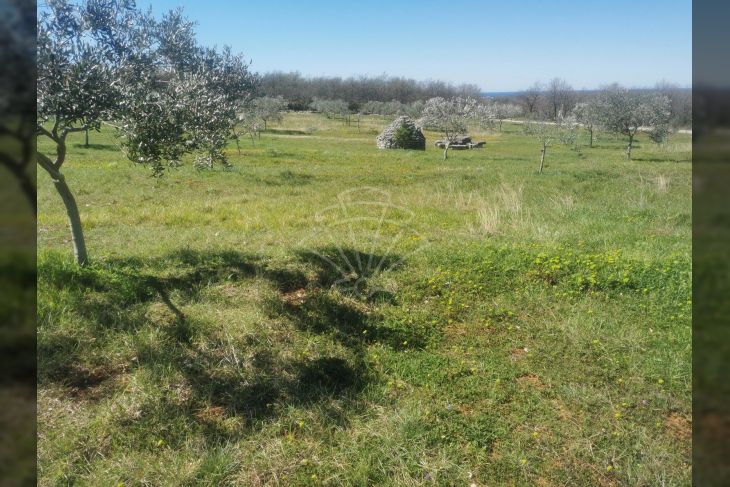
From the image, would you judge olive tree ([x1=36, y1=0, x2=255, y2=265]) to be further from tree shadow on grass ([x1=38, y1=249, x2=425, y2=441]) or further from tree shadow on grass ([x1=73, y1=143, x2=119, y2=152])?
tree shadow on grass ([x1=73, y1=143, x2=119, y2=152])

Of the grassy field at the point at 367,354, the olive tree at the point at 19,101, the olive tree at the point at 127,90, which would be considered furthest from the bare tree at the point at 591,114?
the olive tree at the point at 19,101

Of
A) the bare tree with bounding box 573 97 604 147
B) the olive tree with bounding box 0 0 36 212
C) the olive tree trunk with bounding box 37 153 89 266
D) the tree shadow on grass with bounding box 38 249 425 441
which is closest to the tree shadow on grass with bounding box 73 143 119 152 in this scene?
the olive tree trunk with bounding box 37 153 89 266

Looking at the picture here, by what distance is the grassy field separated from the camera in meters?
4.88

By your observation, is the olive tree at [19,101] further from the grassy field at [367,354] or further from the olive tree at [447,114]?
the olive tree at [447,114]

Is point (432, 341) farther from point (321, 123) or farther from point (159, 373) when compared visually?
point (321, 123)

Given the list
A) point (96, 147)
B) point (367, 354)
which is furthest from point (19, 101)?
point (96, 147)

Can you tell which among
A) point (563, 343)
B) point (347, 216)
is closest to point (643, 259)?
point (563, 343)

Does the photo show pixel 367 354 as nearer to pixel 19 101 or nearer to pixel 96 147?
pixel 19 101

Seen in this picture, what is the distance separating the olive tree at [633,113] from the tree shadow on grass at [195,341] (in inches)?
1568

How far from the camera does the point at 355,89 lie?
12606cm

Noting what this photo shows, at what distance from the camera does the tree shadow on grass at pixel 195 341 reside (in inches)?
227

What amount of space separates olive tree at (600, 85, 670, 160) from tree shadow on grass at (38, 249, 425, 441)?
39830 mm

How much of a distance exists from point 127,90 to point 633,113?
45.8 metres

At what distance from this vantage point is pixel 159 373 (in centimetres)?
606
